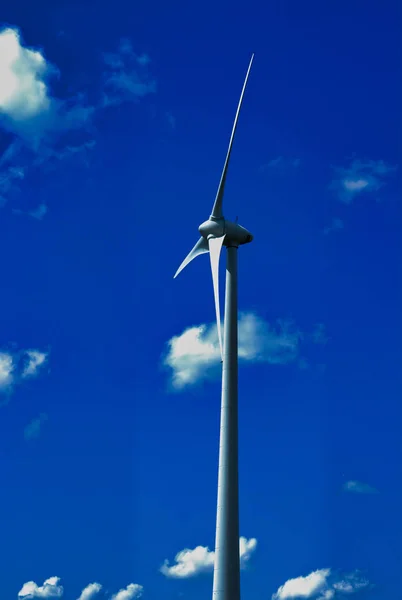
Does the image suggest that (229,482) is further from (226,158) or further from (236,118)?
(236,118)

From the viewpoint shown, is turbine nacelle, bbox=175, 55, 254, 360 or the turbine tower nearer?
the turbine tower

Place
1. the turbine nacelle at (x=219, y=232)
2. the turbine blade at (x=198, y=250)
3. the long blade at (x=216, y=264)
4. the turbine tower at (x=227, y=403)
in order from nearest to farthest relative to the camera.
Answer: the turbine tower at (x=227, y=403) → the long blade at (x=216, y=264) → the turbine nacelle at (x=219, y=232) → the turbine blade at (x=198, y=250)

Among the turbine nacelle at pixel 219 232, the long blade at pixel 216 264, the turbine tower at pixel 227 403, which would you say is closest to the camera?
the turbine tower at pixel 227 403

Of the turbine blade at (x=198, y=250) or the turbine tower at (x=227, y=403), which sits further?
the turbine blade at (x=198, y=250)

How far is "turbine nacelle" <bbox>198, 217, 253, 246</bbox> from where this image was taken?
146ft

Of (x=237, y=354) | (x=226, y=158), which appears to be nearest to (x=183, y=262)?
(x=226, y=158)

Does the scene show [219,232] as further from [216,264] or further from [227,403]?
[227,403]

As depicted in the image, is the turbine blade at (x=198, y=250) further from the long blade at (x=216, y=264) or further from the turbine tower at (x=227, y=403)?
the long blade at (x=216, y=264)

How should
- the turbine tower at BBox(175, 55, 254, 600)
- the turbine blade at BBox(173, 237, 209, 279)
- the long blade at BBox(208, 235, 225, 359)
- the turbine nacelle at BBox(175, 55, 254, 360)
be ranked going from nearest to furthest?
1. the turbine tower at BBox(175, 55, 254, 600)
2. the long blade at BBox(208, 235, 225, 359)
3. the turbine nacelle at BBox(175, 55, 254, 360)
4. the turbine blade at BBox(173, 237, 209, 279)

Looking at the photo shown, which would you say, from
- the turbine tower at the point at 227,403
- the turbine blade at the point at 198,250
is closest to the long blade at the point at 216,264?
the turbine tower at the point at 227,403

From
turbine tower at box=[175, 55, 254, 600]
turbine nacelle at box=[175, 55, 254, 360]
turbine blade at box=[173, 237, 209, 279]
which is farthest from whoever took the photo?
turbine blade at box=[173, 237, 209, 279]

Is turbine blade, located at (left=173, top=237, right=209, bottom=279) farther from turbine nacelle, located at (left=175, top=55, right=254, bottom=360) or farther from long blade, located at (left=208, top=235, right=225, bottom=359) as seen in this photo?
long blade, located at (left=208, top=235, right=225, bottom=359)

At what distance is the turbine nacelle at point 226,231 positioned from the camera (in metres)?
44.4

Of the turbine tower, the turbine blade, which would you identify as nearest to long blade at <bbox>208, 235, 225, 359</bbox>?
the turbine tower
